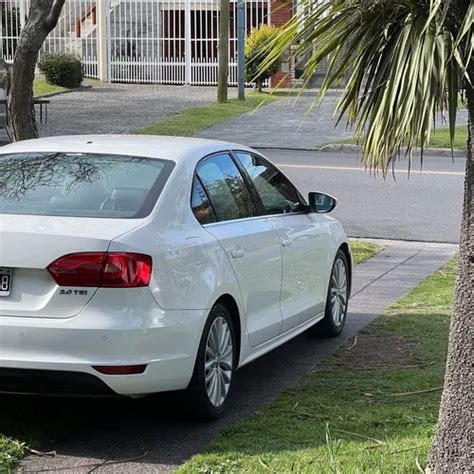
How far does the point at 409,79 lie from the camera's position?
153 inches

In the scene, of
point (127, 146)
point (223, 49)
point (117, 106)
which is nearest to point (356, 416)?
point (127, 146)

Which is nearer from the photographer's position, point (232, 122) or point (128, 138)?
point (128, 138)

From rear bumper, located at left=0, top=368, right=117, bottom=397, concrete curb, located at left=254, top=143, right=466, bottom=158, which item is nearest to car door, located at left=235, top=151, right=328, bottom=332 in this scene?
rear bumper, located at left=0, top=368, right=117, bottom=397

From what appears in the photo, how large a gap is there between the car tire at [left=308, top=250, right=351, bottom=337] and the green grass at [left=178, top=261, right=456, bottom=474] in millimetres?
217

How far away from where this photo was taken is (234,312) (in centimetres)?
609

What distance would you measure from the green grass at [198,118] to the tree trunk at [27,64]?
526 inches

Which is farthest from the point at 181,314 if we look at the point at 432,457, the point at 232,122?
the point at 232,122

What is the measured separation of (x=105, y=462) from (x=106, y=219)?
3.99 feet

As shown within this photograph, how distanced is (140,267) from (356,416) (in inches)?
59.9

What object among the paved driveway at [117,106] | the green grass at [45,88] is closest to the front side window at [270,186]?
the paved driveway at [117,106]

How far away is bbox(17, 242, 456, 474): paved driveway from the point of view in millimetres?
5156

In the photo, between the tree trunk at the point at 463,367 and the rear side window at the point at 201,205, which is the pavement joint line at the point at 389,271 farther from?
the tree trunk at the point at 463,367

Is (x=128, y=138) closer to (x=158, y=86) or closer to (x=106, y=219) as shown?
(x=106, y=219)

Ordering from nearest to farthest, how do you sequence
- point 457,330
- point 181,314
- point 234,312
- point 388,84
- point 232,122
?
point 388,84, point 457,330, point 181,314, point 234,312, point 232,122
